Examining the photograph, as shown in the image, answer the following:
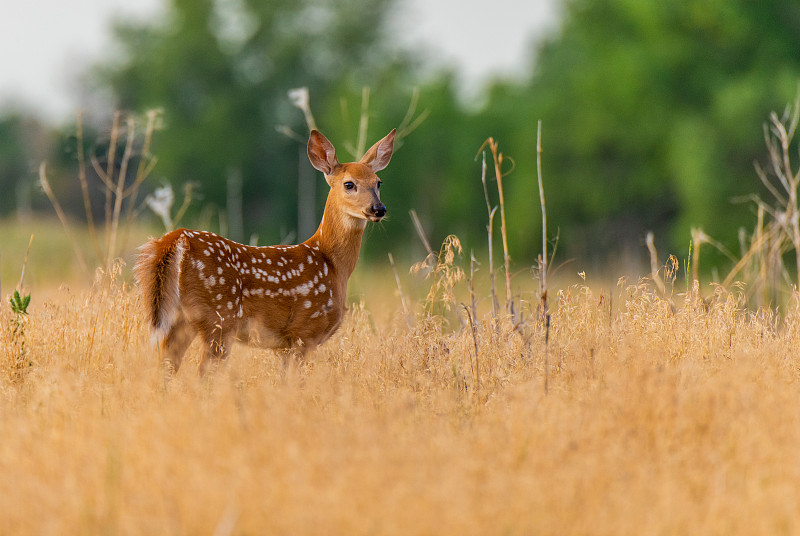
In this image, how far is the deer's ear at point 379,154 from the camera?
6137 millimetres

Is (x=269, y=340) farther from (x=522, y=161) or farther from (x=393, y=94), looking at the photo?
(x=393, y=94)

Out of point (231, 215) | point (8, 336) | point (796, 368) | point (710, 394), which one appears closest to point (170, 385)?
point (8, 336)

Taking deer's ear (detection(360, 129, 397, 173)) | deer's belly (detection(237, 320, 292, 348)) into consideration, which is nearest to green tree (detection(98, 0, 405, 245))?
deer's ear (detection(360, 129, 397, 173))

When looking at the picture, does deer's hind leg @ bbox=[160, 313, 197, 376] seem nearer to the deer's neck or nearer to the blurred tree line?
the deer's neck

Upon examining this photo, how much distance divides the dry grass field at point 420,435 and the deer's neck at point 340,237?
2.96 feet

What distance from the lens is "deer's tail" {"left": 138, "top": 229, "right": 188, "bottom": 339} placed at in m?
4.77

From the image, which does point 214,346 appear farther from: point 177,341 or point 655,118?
point 655,118

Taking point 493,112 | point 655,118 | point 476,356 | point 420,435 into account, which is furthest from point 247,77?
point 420,435

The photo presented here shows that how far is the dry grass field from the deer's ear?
60.8 inches

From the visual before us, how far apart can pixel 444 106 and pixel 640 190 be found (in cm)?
848

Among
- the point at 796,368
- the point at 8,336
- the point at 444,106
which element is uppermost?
the point at 444,106

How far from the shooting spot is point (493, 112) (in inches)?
1241

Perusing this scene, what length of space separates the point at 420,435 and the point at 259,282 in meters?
2.08

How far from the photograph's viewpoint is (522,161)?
26.4 meters
